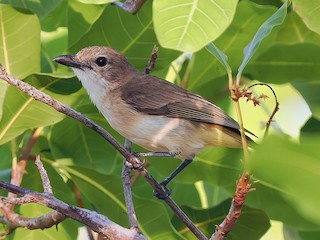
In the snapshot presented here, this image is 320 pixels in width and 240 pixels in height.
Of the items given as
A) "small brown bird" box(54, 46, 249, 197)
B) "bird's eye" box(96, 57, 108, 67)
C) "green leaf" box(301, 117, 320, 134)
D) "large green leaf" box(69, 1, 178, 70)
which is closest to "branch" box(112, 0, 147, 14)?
"large green leaf" box(69, 1, 178, 70)

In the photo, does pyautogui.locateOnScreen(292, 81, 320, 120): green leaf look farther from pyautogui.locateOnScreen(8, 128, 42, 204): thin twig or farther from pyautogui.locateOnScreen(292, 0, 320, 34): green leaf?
pyautogui.locateOnScreen(8, 128, 42, 204): thin twig

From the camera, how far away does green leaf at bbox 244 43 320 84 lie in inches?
129

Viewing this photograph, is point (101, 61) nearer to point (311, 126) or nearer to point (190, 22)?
point (311, 126)

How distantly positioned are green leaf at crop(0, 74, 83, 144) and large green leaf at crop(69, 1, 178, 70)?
33cm

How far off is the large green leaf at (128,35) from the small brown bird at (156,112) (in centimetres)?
23

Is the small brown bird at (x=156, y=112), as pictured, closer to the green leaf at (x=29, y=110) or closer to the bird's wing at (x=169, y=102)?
the bird's wing at (x=169, y=102)

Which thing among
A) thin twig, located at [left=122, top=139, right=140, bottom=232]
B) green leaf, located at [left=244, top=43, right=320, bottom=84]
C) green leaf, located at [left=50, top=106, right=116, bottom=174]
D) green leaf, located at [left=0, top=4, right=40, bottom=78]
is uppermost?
green leaf, located at [left=244, top=43, right=320, bottom=84]

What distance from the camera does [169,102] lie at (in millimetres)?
3779

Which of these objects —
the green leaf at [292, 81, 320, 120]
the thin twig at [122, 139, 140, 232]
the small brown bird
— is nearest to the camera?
the thin twig at [122, 139, 140, 232]

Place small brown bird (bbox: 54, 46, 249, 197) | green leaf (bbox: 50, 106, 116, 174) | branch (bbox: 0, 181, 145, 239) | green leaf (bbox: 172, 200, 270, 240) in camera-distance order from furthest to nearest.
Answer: small brown bird (bbox: 54, 46, 249, 197) → green leaf (bbox: 50, 106, 116, 174) → green leaf (bbox: 172, 200, 270, 240) → branch (bbox: 0, 181, 145, 239)

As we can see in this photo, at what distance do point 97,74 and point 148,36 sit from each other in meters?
1.01

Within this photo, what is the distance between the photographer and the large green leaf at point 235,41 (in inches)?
122

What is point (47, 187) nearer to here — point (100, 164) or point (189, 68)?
point (100, 164)

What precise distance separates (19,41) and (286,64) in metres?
1.37
